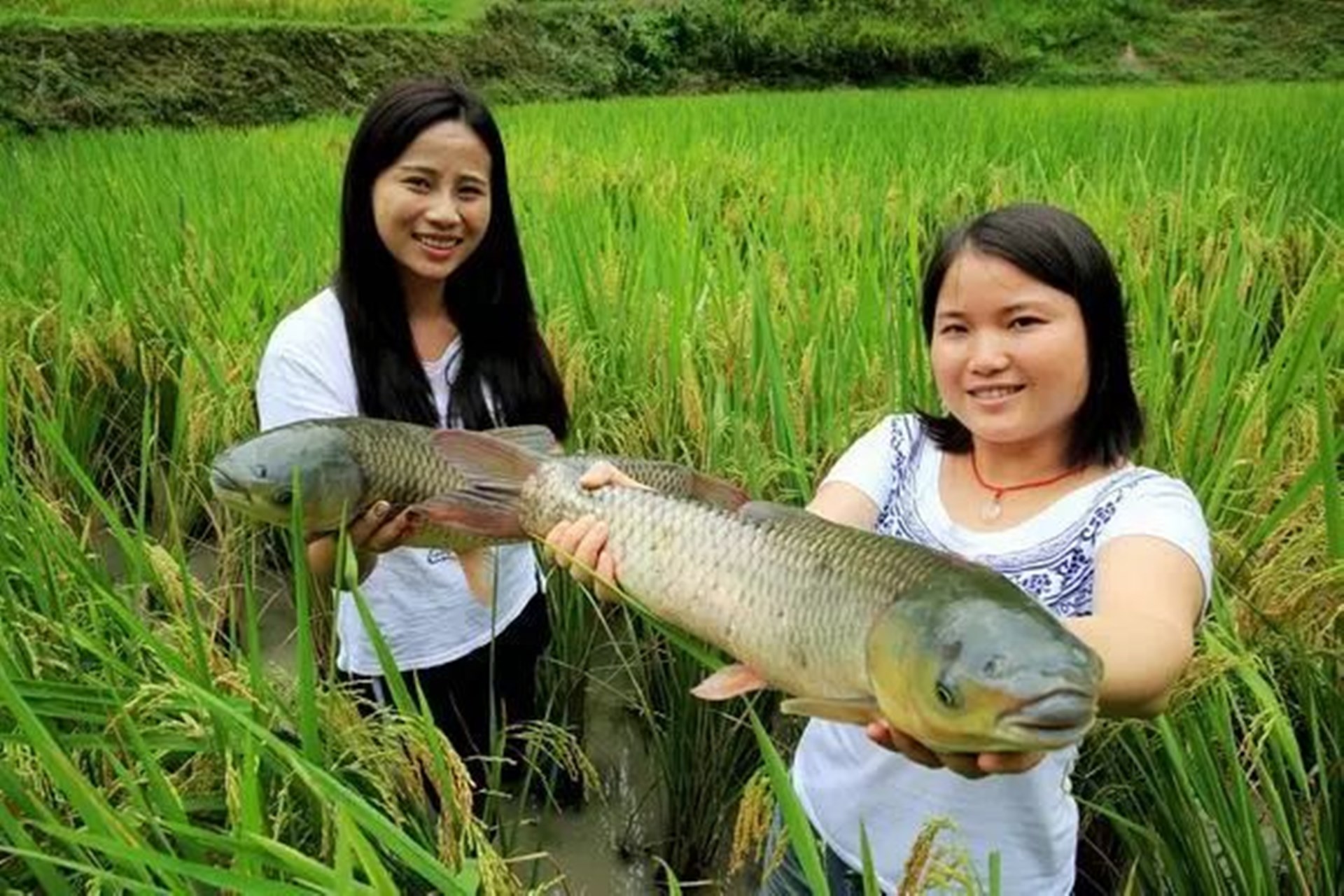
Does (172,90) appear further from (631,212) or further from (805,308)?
(805,308)

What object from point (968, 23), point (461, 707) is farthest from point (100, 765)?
point (968, 23)

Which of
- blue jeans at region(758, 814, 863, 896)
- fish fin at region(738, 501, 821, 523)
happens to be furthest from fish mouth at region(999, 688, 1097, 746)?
blue jeans at region(758, 814, 863, 896)

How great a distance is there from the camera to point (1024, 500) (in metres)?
1.03

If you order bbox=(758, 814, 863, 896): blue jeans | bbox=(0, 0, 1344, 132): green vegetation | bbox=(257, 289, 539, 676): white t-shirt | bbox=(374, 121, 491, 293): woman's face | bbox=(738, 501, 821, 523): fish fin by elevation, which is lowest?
bbox=(758, 814, 863, 896): blue jeans

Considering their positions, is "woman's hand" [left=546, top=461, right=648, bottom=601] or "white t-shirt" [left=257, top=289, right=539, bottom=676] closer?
"woman's hand" [left=546, top=461, right=648, bottom=601]

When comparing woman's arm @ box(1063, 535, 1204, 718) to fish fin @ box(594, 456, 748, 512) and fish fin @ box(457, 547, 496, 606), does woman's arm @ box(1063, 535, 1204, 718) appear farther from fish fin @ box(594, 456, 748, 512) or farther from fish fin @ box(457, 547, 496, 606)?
fish fin @ box(457, 547, 496, 606)

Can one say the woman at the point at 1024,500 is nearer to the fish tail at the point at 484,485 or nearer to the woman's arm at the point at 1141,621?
the woman's arm at the point at 1141,621

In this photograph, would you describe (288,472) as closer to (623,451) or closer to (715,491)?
(715,491)

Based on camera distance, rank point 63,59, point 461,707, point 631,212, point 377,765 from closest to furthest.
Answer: point 377,765 → point 461,707 → point 631,212 → point 63,59

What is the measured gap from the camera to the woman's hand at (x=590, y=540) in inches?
38.0

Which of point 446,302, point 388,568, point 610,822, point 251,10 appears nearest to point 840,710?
point 388,568

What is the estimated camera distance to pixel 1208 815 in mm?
1184

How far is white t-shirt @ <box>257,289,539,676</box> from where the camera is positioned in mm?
1375

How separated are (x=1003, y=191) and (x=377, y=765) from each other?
3.00 meters
